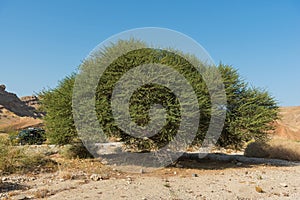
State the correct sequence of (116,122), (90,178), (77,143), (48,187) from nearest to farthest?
(48,187) → (90,178) → (116,122) → (77,143)

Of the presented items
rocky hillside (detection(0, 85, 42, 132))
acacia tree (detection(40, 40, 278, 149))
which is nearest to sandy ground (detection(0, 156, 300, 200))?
acacia tree (detection(40, 40, 278, 149))

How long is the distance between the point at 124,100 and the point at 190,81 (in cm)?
278

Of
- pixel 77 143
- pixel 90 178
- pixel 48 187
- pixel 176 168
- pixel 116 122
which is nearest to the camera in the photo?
pixel 48 187

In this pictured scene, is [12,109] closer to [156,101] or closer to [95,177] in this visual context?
[156,101]

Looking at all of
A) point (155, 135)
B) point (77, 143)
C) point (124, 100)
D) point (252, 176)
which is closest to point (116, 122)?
point (124, 100)

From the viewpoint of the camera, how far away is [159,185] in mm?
8547

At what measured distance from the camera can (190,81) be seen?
1118 centimetres

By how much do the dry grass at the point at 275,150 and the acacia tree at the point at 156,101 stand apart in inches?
210

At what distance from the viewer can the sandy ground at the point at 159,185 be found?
24.2 ft

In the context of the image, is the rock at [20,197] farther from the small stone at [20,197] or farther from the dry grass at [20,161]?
the dry grass at [20,161]

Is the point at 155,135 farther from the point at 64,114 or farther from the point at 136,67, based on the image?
the point at 64,114

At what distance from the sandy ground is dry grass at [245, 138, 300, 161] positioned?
6.22m

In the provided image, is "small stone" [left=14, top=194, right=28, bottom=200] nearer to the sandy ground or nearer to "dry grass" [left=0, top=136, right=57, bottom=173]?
the sandy ground

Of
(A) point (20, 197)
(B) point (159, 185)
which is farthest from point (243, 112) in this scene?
(A) point (20, 197)
